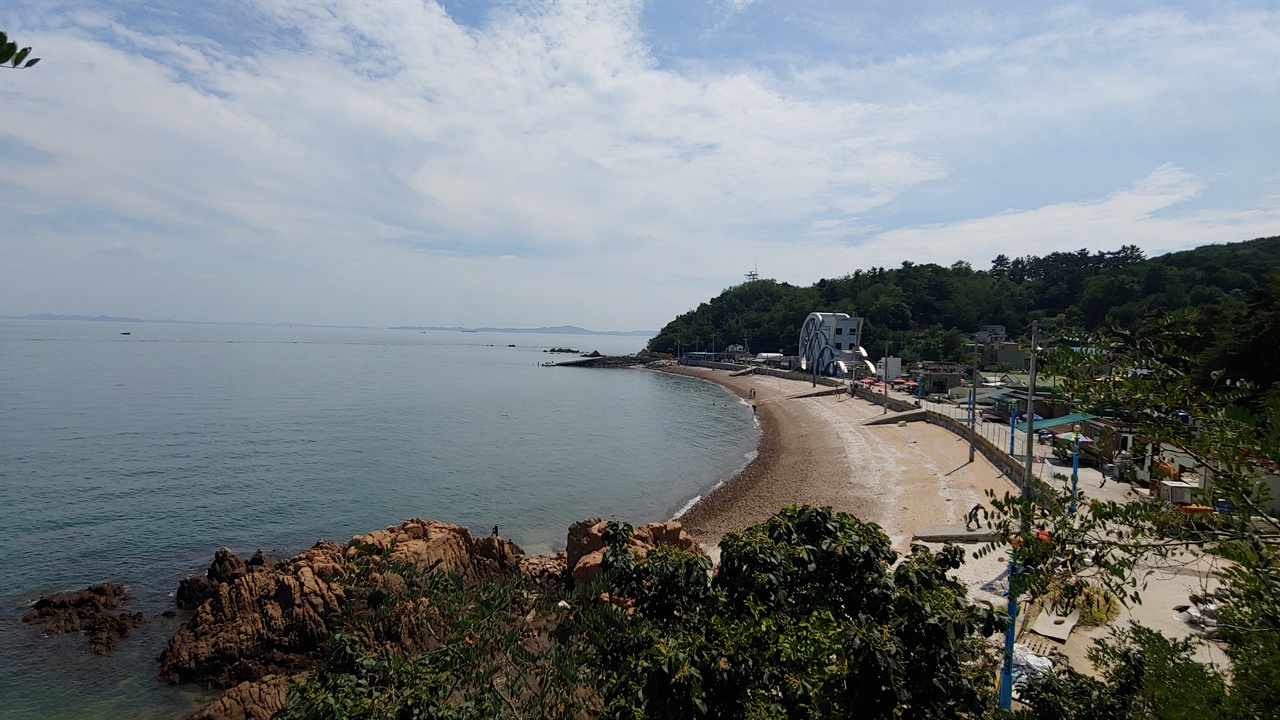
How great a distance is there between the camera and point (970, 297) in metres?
94.2

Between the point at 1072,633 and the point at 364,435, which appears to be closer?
the point at 1072,633

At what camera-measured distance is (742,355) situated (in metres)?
108

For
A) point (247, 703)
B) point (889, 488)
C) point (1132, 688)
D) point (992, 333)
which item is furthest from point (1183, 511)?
point (992, 333)

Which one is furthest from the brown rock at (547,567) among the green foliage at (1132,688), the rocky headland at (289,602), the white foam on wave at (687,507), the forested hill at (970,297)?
the forested hill at (970,297)

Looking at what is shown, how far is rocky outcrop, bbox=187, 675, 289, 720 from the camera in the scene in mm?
11500

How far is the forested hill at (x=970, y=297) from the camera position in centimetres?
7725

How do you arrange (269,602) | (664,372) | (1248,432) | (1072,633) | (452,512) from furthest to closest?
(664,372), (452,512), (269,602), (1072,633), (1248,432)

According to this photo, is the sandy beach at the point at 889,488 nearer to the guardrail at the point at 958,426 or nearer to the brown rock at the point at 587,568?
the guardrail at the point at 958,426

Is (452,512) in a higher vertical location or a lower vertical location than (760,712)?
lower

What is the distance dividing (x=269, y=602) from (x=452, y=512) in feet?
37.2

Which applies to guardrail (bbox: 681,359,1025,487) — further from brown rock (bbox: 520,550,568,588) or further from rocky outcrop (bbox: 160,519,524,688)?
rocky outcrop (bbox: 160,519,524,688)

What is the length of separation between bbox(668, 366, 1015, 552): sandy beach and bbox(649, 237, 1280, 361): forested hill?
3284cm

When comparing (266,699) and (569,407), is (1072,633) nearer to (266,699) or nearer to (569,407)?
(266,699)

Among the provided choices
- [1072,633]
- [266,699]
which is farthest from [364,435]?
[1072,633]
